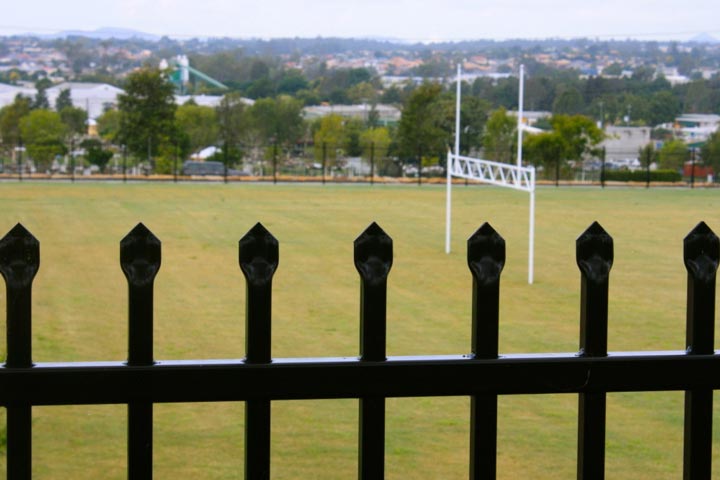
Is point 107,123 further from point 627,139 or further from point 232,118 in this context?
point 627,139

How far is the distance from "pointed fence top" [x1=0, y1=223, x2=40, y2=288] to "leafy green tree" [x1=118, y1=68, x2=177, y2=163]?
41.6 meters

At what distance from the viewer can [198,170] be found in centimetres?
4206

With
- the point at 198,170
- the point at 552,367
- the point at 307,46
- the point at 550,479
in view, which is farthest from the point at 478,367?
the point at 307,46

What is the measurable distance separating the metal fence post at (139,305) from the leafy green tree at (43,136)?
40.6 metres

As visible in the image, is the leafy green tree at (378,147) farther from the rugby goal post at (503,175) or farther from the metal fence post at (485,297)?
the metal fence post at (485,297)

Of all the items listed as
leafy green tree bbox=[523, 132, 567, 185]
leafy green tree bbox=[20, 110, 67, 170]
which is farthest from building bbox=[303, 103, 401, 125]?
leafy green tree bbox=[523, 132, 567, 185]

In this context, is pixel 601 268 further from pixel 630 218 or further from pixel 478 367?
pixel 630 218

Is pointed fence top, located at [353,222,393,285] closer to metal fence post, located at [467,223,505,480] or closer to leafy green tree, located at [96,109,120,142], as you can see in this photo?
metal fence post, located at [467,223,505,480]

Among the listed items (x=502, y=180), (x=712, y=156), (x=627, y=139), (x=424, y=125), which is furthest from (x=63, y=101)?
(x=502, y=180)

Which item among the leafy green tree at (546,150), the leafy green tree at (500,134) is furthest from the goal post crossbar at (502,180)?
the leafy green tree at (500,134)

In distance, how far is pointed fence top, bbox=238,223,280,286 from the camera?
1468 mm

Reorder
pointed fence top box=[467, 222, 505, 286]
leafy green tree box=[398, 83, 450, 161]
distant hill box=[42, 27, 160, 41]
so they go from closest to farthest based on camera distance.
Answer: pointed fence top box=[467, 222, 505, 286] → leafy green tree box=[398, 83, 450, 161] → distant hill box=[42, 27, 160, 41]

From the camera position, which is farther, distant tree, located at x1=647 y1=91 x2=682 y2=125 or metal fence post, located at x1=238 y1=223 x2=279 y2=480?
distant tree, located at x1=647 y1=91 x2=682 y2=125

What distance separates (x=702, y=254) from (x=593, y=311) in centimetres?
17
